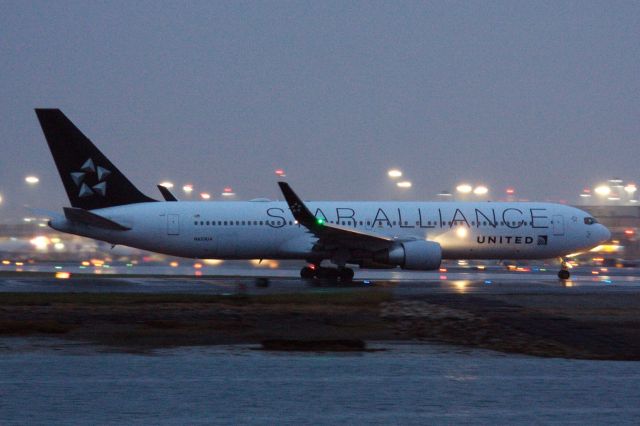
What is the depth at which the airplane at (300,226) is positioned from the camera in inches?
1303

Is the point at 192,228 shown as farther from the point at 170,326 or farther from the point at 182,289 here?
the point at 170,326

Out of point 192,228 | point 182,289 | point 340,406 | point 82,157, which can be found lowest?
point 340,406

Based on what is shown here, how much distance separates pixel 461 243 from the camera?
3562 cm

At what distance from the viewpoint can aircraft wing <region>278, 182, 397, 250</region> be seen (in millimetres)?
32156

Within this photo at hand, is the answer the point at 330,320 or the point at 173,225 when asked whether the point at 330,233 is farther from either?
the point at 330,320

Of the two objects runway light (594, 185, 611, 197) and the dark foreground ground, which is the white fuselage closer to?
the dark foreground ground

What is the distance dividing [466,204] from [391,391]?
1013 inches

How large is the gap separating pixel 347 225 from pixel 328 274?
2.16 meters

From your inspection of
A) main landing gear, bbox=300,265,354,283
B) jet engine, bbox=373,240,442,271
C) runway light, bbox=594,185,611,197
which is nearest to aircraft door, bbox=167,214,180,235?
main landing gear, bbox=300,265,354,283

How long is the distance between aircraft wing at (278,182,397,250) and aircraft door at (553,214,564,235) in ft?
24.2

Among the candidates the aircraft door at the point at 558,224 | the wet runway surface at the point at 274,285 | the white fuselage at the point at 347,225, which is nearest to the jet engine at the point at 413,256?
the wet runway surface at the point at 274,285

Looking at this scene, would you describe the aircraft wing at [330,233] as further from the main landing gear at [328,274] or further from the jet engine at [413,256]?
the main landing gear at [328,274]

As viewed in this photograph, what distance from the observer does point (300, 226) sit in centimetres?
3475

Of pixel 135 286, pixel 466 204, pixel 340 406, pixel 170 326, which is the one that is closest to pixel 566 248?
pixel 466 204
